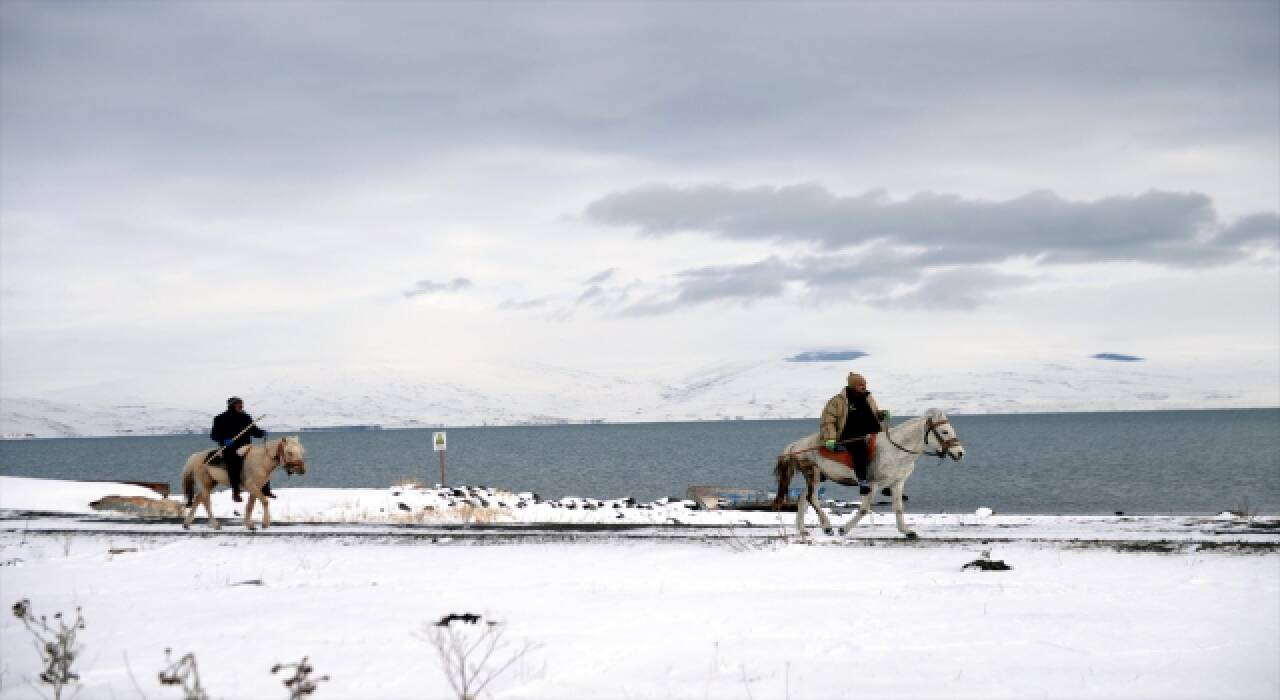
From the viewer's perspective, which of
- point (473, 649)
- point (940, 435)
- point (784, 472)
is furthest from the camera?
point (784, 472)

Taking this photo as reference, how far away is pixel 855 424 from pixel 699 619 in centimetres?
832

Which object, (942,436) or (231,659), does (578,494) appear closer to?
(942,436)

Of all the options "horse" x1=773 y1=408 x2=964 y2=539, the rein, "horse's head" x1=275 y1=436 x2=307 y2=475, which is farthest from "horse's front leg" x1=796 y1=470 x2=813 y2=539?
"horse's head" x1=275 y1=436 x2=307 y2=475

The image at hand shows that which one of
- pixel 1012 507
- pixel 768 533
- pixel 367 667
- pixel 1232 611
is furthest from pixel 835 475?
pixel 1012 507

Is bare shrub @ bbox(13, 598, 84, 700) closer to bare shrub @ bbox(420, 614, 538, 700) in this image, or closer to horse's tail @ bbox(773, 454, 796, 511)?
bare shrub @ bbox(420, 614, 538, 700)

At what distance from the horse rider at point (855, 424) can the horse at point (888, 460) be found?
0.18 meters

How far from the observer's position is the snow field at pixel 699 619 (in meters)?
8.45

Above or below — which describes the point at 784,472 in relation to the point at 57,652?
above

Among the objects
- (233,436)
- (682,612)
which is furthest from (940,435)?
(233,436)

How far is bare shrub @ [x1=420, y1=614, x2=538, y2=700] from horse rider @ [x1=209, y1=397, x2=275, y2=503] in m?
12.0

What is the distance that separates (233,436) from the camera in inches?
819

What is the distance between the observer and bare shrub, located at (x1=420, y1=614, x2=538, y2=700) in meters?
8.32

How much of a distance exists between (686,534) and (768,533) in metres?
1.70

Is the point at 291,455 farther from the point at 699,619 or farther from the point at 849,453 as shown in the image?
the point at 699,619
